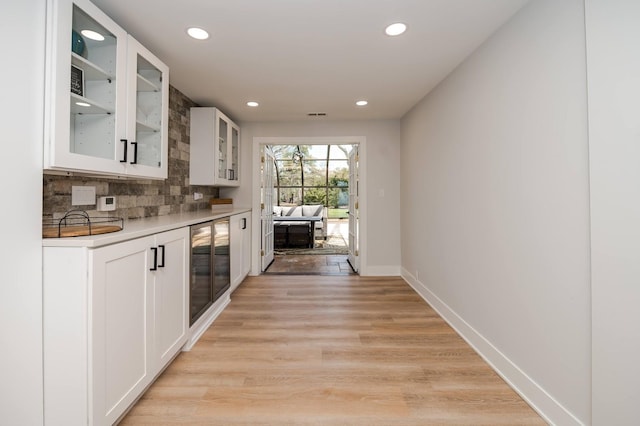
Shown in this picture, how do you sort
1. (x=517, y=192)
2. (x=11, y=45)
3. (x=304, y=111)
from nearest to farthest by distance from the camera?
1. (x=11, y=45)
2. (x=517, y=192)
3. (x=304, y=111)

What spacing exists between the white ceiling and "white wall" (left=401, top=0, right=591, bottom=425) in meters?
0.31

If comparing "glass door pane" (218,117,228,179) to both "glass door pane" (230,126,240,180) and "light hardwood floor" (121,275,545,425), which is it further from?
"light hardwood floor" (121,275,545,425)

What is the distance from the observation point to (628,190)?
117 centimetres

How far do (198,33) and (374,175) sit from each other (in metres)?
2.93

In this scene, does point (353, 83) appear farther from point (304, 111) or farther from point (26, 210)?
point (26, 210)

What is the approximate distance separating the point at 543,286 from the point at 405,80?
2116 millimetres

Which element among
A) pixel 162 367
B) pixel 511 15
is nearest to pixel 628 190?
pixel 511 15

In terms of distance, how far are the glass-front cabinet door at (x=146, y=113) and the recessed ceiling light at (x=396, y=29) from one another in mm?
1615

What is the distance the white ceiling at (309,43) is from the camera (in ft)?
5.85

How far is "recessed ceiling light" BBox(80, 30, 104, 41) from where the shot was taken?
1.55m

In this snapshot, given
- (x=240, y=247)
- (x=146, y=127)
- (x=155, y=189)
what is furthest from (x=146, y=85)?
(x=240, y=247)

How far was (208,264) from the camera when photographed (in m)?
2.63

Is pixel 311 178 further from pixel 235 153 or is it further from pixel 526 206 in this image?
pixel 526 206

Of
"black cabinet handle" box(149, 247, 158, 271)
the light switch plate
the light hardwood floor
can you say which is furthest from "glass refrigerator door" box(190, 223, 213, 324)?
the light switch plate
